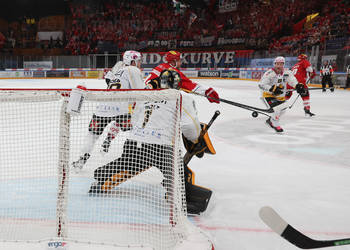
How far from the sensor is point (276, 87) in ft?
16.7

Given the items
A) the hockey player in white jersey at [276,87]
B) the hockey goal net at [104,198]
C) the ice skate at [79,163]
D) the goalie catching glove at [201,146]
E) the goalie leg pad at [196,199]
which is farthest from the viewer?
the hockey player in white jersey at [276,87]

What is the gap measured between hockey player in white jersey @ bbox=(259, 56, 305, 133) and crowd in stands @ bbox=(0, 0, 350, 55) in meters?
14.7

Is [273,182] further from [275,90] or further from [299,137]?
[275,90]

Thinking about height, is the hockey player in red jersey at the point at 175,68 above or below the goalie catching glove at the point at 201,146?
above

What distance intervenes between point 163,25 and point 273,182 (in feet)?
79.7

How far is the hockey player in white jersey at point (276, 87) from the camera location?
5.03m

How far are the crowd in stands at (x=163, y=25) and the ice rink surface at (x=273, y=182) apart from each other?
1563 centimetres

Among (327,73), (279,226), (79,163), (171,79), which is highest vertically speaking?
(327,73)

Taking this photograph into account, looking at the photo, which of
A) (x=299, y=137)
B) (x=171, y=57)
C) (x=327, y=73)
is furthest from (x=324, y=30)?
(x=171, y=57)

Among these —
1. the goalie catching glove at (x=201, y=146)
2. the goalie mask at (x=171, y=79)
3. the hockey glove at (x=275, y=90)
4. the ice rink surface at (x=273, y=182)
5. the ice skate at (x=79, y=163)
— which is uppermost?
the goalie mask at (x=171, y=79)

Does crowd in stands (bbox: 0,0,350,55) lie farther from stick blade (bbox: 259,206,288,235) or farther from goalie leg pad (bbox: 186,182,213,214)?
stick blade (bbox: 259,206,288,235)

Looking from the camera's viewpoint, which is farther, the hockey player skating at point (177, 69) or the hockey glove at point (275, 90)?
the hockey glove at point (275, 90)

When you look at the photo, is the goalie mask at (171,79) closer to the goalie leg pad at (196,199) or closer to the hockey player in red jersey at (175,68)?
the hockey player in red jersey at (175,68)

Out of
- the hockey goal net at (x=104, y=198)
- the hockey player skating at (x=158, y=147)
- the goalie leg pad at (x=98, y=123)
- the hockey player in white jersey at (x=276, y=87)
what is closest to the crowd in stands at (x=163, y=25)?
the hockey player in white jersey at (x=276, y=87)
